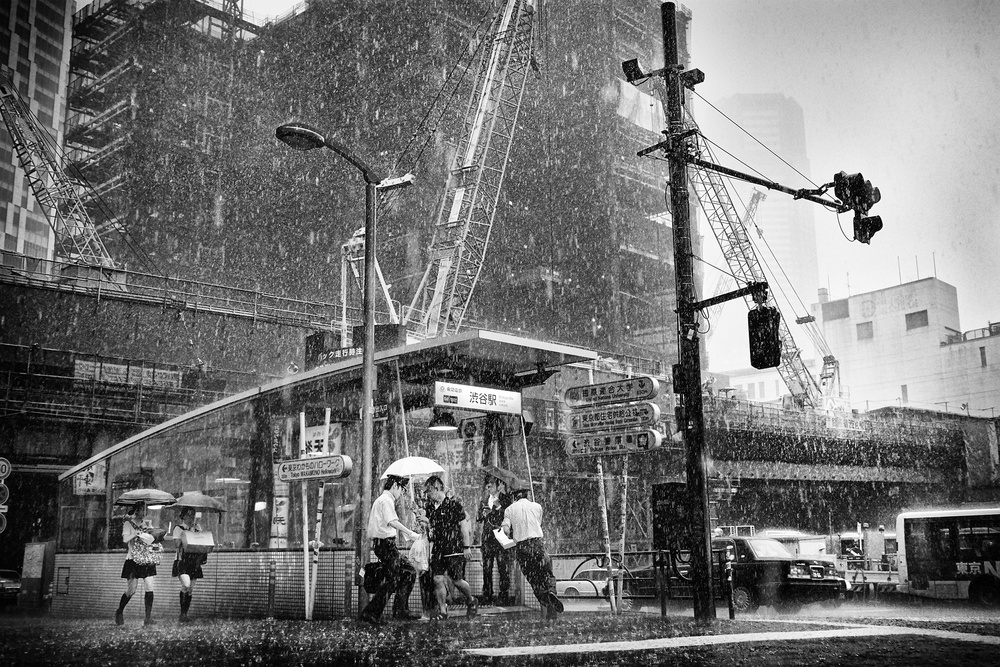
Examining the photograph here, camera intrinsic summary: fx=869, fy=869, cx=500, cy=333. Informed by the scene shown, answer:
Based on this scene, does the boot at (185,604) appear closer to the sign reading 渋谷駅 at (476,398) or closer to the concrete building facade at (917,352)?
the sign reading 渋谷駅 at (476,398)

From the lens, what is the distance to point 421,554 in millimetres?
13227

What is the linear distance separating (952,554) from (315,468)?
16.4 meters

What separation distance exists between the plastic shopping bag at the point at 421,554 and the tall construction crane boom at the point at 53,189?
53.7m

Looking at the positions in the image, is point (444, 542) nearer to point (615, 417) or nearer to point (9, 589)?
point (615, 417)

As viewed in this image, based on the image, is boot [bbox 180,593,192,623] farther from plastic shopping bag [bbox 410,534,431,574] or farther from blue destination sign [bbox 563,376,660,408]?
blue destination sign [bbox 563,376,660,408]

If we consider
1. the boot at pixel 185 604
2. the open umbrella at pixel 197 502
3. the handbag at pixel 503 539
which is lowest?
the boot at pixel 185 604

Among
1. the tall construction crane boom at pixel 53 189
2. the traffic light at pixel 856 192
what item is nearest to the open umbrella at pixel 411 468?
the traffic light at pixel 856 192

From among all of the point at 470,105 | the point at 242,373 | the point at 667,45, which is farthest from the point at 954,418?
the point at 667,45

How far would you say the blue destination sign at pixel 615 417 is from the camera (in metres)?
13.8

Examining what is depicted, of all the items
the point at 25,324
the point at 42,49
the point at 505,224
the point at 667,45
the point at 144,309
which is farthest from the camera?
the point at 42,49

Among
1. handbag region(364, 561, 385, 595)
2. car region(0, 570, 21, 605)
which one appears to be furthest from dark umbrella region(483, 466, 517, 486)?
car region(0, 570, 21, 605)

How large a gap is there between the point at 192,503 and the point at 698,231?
222 ft

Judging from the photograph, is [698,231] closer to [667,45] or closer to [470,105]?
[470,105]

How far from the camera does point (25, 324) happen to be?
1560 inches
